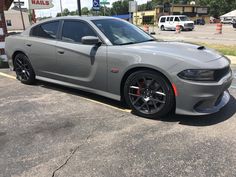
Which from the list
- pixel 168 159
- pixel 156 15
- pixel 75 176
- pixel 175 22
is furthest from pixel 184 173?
pixel 156 15

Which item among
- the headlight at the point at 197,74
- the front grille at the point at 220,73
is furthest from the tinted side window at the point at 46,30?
the front grille at the point at 220,73

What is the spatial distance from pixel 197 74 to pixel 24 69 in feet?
13.4

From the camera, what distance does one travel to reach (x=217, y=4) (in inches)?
3558

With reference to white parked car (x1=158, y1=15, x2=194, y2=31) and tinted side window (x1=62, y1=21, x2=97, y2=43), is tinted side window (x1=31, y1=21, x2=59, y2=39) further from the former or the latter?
white parked car (x1=158, y1=15, x2=194, y2=31)

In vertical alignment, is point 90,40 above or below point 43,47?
above

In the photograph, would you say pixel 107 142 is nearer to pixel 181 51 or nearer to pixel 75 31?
pixel 181 51

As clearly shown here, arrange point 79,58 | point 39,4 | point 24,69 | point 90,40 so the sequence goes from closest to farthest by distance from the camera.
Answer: point 90,40
point 79,58
point 24,69
point 39,4

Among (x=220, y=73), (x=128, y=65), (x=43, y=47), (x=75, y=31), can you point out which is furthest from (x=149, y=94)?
(x=43, y=47)

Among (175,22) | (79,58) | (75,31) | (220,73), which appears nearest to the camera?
(220,73)

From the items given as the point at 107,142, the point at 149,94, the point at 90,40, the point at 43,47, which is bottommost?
the point at 107,142

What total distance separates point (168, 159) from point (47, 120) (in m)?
2.07

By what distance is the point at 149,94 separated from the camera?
13.9ft

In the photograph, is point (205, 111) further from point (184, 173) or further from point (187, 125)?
point (184, 173)

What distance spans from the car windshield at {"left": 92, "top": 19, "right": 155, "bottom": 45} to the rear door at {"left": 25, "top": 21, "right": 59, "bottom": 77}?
103 cm
